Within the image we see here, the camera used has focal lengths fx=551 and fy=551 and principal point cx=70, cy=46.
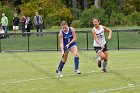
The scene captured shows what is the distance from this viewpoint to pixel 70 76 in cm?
1839

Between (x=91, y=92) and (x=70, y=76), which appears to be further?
(x=70, y=76)

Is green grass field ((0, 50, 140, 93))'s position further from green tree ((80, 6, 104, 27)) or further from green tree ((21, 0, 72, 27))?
green tree ((21, 0, 72, 27))

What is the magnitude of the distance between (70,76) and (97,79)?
1348 mm

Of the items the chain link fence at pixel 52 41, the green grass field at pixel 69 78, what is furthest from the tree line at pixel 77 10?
the green grass field at pixel 69 78

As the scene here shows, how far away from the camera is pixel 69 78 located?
17.8 metres

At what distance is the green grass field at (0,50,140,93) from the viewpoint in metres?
15.2

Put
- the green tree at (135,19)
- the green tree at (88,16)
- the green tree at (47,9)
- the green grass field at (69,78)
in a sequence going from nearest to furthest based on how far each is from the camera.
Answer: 1. the green grass field at (69,78)
2. the green tree at (88,16)
3. the green tree at (135,19)
4. the green tree at (47,9)

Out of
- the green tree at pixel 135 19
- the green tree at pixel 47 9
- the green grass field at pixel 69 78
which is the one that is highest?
the green tree at pixel 47 9

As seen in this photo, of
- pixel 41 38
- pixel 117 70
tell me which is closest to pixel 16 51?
pixel 41 38

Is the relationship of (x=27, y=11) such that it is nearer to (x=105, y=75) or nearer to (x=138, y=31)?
(x=138, y=31)

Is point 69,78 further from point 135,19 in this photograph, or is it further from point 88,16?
point 135,19

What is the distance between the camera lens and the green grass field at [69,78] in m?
15.2

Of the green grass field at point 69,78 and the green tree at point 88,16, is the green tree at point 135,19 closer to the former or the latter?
the green tree at point 88,16

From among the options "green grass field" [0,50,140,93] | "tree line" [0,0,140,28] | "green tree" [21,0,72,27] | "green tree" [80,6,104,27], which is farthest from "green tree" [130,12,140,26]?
"green grass field" [0,50,140,93]
